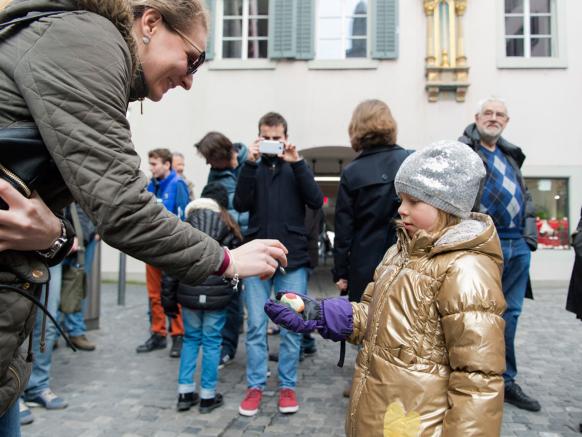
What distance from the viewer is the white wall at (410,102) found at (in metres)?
10.3

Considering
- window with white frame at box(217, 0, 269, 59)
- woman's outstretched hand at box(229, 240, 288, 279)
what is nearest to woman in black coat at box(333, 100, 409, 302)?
woman's outstretched hand at box(229, 240, 288, 279)

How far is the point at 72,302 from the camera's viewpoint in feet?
15.2

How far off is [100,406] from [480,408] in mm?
A: 2947

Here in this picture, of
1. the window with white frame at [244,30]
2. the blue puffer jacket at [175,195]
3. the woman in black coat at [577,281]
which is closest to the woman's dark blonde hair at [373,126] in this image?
the woman in black coat at [577,281]

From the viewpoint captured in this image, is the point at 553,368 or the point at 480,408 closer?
the point at 480,408

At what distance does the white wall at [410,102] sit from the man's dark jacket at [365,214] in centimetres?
696

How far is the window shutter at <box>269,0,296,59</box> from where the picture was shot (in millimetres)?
10469

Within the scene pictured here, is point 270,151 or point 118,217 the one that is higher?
point 270,151

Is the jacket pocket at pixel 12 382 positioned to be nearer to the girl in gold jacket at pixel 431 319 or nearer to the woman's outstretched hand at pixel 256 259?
the woman's outstretched hand at pixel 256 259

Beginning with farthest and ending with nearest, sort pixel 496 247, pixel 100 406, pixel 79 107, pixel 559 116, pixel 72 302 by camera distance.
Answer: pixel 559 116, pixel 72 302, pixel 100 406, pixel 496 247, pixel 79 107

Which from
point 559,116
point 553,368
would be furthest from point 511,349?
point 559,116

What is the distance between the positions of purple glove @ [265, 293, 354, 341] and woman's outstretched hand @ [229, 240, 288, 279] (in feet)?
1.40

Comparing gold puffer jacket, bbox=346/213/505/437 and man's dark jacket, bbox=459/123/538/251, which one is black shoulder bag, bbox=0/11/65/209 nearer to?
gold puffer jacket, bbox=346/213/505/437

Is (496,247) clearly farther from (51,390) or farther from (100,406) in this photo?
(51,390)
